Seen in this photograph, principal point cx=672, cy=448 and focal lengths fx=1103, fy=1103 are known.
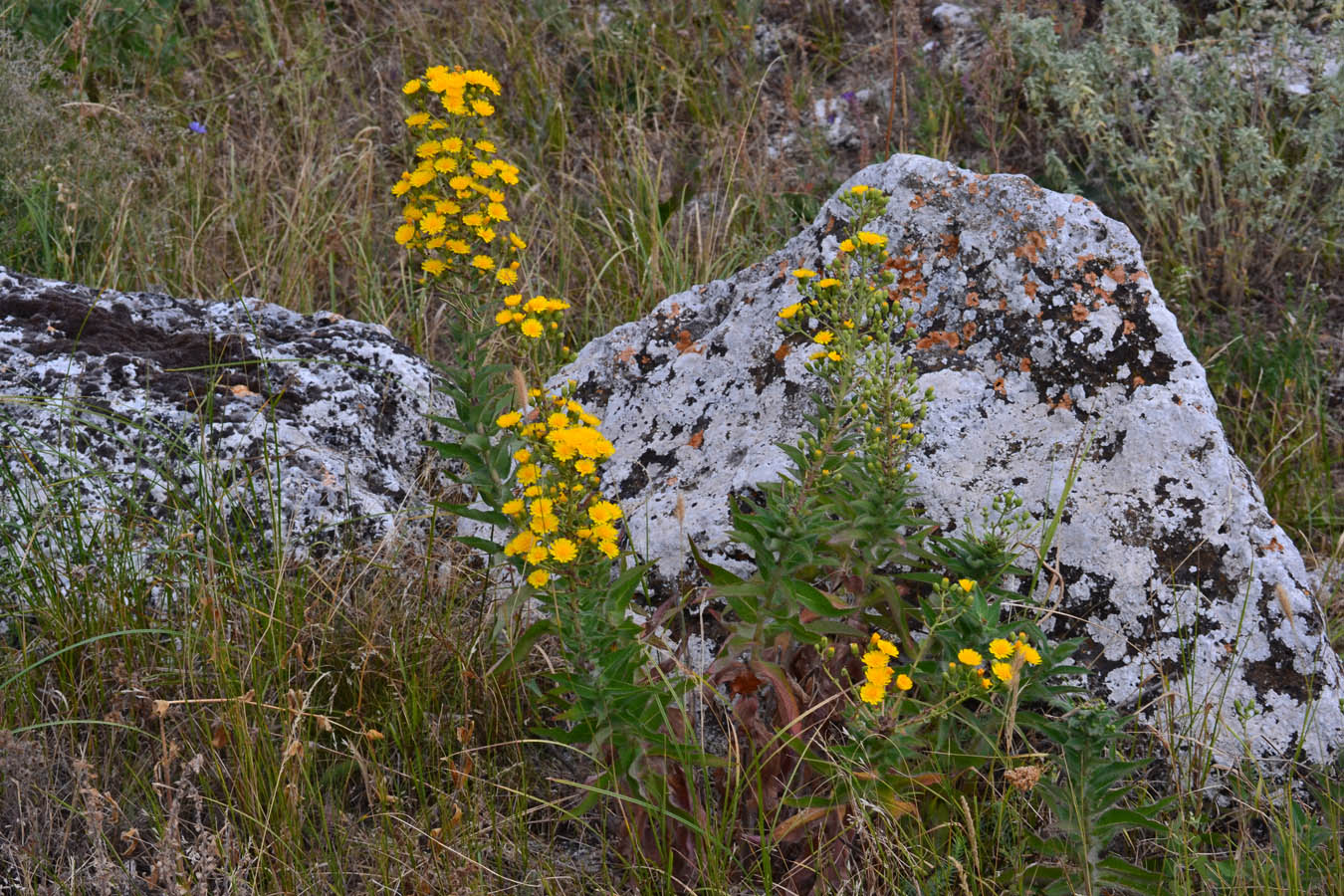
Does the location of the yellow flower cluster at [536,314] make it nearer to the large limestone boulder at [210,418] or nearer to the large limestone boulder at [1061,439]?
the large limestone boulder at [1061,439]

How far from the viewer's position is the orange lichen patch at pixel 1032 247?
102 inches

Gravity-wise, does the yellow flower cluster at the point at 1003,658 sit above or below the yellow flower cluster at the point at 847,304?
below

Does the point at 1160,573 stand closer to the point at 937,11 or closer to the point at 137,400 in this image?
the point at 137,400

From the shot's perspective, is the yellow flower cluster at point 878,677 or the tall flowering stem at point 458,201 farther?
the tall flowering stem at point 458,201

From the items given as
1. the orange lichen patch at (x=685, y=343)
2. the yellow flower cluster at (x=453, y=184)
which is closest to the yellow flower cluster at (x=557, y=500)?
the yellow flower cluster at (x=453, y=184)

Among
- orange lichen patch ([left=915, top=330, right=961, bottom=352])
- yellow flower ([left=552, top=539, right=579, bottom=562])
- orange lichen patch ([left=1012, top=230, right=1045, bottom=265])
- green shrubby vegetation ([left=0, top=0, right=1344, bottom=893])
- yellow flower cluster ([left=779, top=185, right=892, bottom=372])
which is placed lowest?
green shrubby vegetation ([left=0, top=0, right=1344, bottom=893])

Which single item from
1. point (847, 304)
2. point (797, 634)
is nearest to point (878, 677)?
point (797, 634)

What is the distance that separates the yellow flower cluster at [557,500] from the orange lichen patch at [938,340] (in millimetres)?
1039

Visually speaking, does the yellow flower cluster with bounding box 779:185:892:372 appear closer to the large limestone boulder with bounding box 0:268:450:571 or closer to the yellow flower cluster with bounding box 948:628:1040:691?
the yellow flower cluster with bounding box 948:628:1040:691

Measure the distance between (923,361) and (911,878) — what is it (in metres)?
Result: 1.18

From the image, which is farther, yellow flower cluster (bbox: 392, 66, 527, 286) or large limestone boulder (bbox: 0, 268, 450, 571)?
large limestone boulder (bbox: 0, 268, 450, 571)

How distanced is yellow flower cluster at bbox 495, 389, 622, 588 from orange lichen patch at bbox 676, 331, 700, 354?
3.27 ft

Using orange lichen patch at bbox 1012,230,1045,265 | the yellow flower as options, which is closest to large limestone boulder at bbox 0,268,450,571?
the yellow flower

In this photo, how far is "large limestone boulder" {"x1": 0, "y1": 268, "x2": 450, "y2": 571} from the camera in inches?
101
